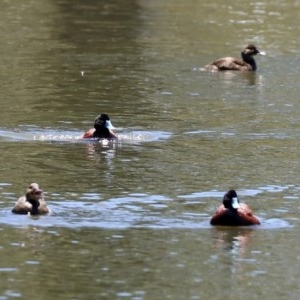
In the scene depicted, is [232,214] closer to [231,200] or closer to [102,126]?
[231,200]

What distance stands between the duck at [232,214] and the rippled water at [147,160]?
0.13 metres

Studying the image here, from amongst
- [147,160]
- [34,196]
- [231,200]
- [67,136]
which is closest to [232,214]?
[231,200]

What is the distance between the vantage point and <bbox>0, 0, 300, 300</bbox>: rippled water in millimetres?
18453

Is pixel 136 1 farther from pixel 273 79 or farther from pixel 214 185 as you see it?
pixel 214 185

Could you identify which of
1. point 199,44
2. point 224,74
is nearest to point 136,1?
point 199,44

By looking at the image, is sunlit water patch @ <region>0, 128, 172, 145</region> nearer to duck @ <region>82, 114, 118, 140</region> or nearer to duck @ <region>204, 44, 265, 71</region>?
duck @ <region>82, 114, 118, 140</region>

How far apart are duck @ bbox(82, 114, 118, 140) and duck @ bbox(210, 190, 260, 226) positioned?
304 inches

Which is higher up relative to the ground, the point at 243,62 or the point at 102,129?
the point at 243,62

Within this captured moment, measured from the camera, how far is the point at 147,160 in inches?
1047

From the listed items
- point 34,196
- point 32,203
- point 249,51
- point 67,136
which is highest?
point 249,51

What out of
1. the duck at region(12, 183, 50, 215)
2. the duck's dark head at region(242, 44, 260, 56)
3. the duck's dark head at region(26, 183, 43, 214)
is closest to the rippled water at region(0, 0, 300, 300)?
the duck at region(12, 183, 50, 215)

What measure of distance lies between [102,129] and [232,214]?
8161mm

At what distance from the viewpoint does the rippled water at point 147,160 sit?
18453mm

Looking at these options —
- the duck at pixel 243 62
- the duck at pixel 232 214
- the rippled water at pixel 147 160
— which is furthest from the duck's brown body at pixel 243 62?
the duck at pixel 232 214
